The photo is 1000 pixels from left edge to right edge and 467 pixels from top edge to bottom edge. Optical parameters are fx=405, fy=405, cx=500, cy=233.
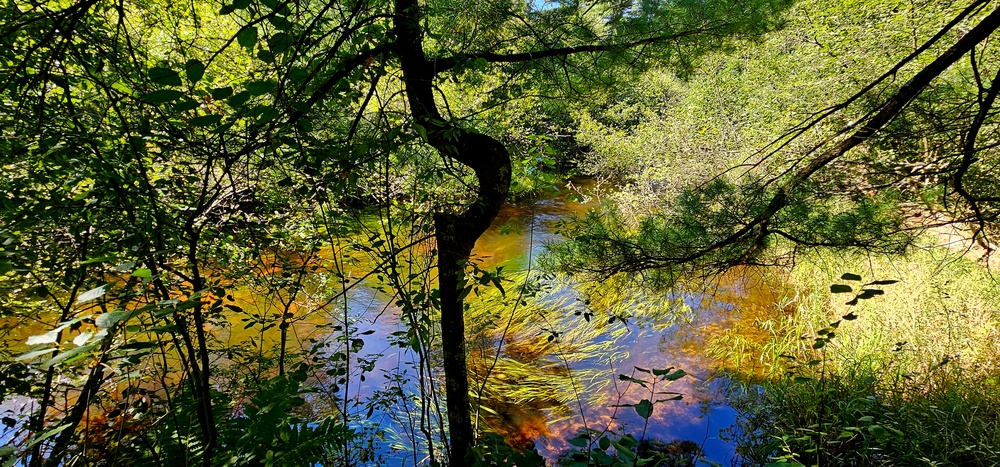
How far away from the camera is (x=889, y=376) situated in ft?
10.1

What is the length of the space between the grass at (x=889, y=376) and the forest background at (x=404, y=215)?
0.03 m

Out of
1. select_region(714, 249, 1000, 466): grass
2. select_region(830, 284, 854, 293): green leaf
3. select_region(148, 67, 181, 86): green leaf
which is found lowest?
select_region(714, 249, 1000, 466): grass

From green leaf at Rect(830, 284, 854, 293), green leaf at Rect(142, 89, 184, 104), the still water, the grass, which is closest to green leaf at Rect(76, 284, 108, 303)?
green leaf at Rect(142, 89, 184, 104)

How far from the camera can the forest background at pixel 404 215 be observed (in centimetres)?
100

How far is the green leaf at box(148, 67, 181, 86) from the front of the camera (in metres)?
0.57

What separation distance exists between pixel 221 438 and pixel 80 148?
Result: 1.25m

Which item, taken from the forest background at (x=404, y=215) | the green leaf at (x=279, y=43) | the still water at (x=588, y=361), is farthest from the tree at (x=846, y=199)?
the green leaf at (x=279, y=43)

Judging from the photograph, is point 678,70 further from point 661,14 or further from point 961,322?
point 961,322

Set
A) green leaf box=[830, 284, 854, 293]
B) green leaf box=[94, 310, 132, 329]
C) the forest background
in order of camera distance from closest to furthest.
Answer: green leaf box=[94, 310, 132, 329]
the forest background
green leaf box=[830, 284, 854, 293]

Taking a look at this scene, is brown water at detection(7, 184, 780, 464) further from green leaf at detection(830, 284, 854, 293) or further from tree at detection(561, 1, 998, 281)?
green leaf at detection(830, 284, 854, 293)

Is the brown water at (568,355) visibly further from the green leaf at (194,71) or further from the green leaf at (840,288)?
the green leaf at (194,71)

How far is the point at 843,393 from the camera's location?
10.3 ft

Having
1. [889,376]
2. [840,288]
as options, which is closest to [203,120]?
[840,288]

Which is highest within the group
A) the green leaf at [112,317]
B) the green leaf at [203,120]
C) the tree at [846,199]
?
the green leaf at [203,120]
